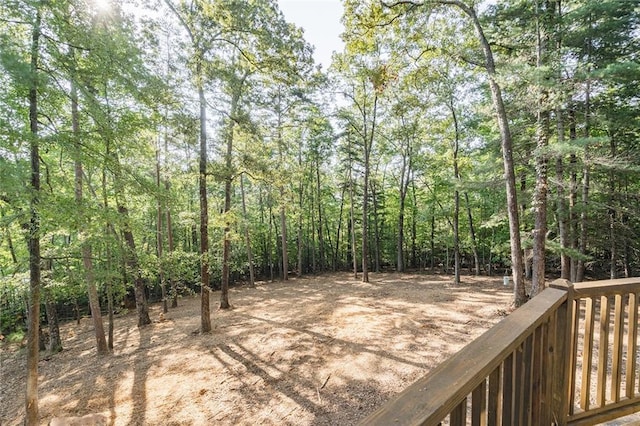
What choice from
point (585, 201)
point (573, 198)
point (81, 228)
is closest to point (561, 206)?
point (585, 201)

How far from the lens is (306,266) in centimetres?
2109

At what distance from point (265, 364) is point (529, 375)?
16.4 feet

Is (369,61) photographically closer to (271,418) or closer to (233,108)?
(233,108)

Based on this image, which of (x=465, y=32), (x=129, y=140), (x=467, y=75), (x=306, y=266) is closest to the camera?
(x=129, y=140)

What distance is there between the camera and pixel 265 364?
17.4 feet

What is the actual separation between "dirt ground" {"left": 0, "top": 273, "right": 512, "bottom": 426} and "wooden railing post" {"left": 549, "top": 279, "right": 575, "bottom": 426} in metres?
2.63

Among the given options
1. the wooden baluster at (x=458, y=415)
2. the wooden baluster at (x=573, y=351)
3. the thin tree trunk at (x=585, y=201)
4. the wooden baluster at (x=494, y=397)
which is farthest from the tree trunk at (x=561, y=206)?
the wooden baluster at (x=458, y=415)

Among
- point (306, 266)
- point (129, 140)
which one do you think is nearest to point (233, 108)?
point (129, 140)

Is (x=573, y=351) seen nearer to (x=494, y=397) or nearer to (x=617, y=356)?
(x=617, y=356)

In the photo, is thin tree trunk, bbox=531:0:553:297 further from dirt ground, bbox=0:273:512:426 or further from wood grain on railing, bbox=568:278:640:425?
wood grain on railing, bbox=568:278:640:425

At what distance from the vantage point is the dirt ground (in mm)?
4059

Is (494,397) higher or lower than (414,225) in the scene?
higher

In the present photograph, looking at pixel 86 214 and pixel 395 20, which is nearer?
pixel 86 214

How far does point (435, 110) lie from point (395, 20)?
7.74 metres
